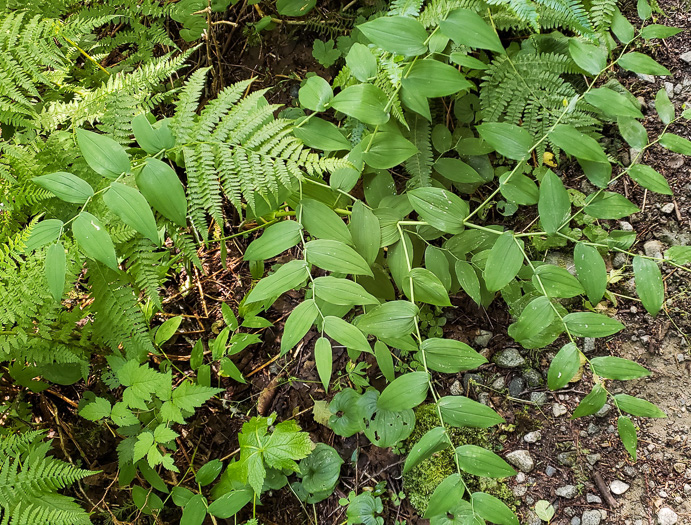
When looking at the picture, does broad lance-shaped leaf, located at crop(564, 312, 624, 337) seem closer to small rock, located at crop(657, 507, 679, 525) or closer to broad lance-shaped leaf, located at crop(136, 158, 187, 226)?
small rock, located at crop(657, 507, 679, 525)

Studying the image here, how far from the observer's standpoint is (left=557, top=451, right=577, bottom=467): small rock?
1920 mm

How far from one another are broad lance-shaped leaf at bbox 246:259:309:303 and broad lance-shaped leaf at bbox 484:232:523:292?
640 mm

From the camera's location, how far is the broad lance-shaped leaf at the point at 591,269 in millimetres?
1576

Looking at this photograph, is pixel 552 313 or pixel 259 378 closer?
pixel 552 313

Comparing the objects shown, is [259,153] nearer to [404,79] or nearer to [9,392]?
[404,79]

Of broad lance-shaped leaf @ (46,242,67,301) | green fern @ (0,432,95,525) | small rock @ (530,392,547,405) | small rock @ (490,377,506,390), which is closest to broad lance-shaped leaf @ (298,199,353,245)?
broad lance-shaped leaf @ (46,242,67,301)

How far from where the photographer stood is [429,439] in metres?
1.46

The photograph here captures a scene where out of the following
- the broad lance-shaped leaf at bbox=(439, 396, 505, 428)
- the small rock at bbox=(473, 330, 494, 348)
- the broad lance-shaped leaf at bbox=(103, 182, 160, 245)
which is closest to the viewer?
the broad lance-shaped leaf at bbox=(103, 182, 160, 245)

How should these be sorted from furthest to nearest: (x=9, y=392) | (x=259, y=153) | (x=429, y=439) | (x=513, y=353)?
(x=9, y=392)
(x=513, y=353)
(x=259, y=153)
(x=429, y=439)

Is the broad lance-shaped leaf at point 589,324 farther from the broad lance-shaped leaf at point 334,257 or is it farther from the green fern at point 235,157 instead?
the green fern at point 235,157

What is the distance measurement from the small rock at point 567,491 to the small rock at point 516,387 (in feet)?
1.32

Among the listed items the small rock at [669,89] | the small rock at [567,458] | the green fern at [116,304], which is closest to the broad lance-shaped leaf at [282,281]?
the green fern at [116,304]

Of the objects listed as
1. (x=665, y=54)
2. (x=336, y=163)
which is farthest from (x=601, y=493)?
(x=665, y=54)

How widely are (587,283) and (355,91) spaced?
3.48ft
